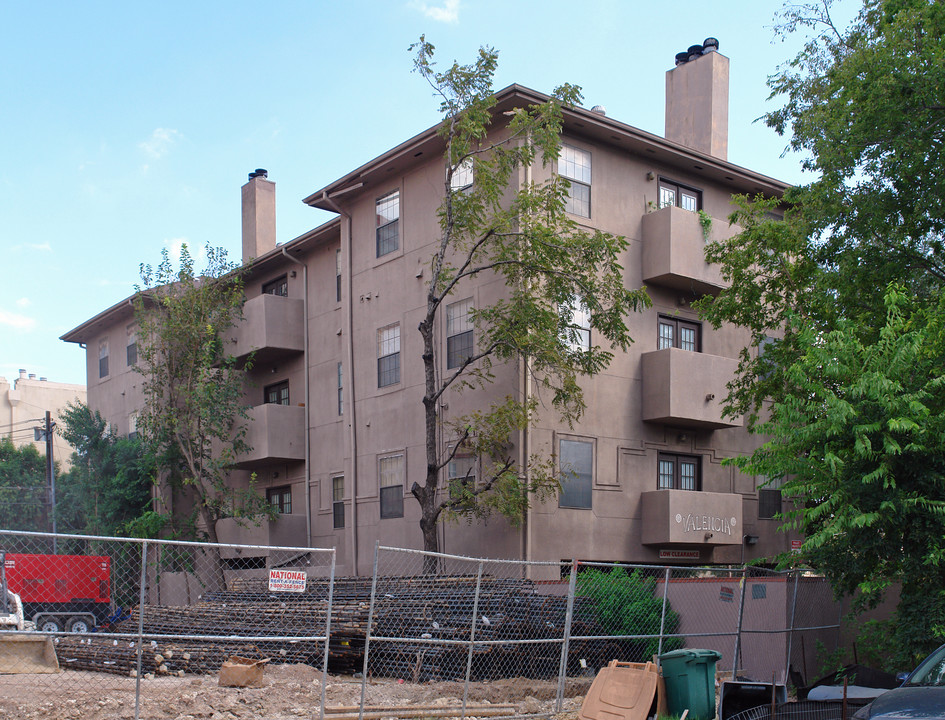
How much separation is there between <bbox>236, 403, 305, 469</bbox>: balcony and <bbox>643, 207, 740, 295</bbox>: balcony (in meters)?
Answer: 10.7

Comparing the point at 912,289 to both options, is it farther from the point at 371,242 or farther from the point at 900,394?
the point at 371,242

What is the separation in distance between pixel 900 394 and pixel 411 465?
12511mm

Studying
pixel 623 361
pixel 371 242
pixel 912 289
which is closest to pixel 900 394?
pixel 912 289

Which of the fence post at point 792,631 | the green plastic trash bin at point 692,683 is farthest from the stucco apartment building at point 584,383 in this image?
the green plastic trash bin at point 692,683

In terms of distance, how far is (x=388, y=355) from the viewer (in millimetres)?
23406

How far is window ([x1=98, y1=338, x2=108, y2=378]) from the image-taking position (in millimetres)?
36250

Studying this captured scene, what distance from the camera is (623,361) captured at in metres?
21.6

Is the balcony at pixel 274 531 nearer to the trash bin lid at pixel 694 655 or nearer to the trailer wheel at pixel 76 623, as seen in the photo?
the trailer wheel at pixel 76 623

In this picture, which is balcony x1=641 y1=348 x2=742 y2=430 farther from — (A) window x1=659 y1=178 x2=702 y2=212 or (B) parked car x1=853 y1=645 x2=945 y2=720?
(B) parked car x1=853 y1=645 x2=945 y2=720

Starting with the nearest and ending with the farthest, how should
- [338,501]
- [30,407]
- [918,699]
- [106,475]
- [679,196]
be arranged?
[918,699] → [679,196] → [338,501] → [106,475] → [30,407]

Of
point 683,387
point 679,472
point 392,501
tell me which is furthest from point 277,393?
point 683,387

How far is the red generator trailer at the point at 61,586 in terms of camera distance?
2641 centimetres

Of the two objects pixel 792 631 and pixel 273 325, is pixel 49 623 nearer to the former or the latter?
pixel 273 325

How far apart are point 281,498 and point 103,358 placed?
42.1 ft
